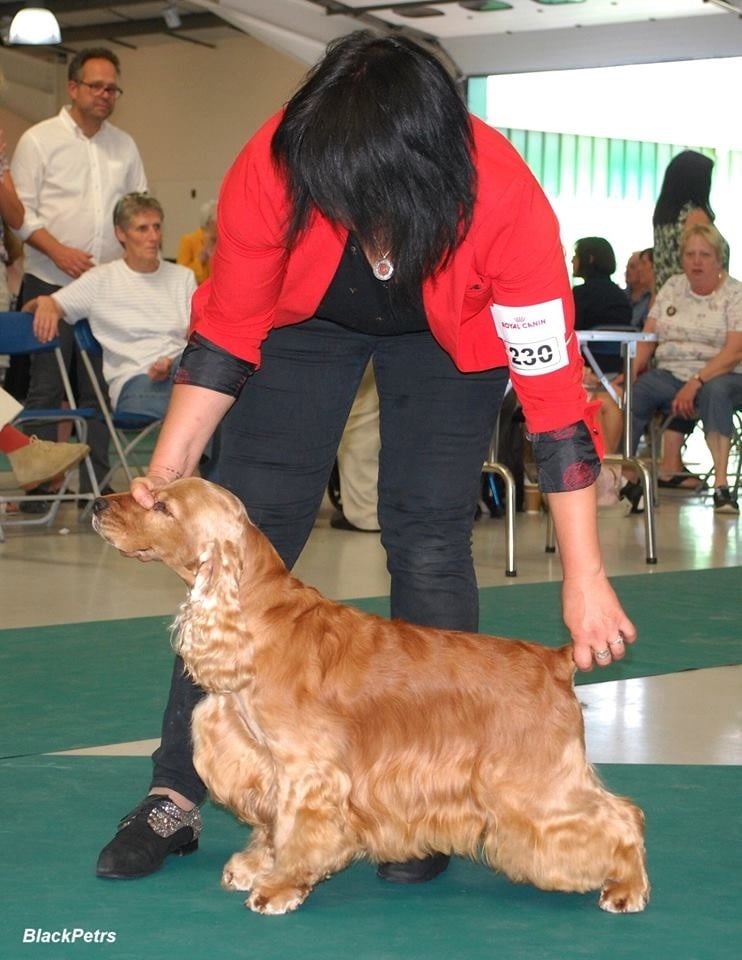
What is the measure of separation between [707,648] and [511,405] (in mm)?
3090

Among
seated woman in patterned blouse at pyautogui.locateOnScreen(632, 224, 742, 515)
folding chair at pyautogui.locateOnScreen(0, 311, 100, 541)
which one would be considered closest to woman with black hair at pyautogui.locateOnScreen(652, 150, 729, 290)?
seated woman in patterned blouse at pyautogui.locateOnScreen(632, 224, 742, 515)

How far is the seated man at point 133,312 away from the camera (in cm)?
633

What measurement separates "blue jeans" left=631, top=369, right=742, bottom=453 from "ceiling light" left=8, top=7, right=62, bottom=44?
5.96 metres

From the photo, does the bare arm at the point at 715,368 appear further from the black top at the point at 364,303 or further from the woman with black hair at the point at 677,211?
the black top at the point at 364,303

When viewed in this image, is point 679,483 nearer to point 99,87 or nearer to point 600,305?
point 600,305

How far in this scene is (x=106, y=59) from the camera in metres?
6.61

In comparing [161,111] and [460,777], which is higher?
[161,111]

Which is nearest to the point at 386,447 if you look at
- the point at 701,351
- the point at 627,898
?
the point at 627,898

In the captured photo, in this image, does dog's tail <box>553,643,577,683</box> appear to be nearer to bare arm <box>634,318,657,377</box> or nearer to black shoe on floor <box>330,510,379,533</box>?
black shoe on floor <box>330,510,379,533</box>

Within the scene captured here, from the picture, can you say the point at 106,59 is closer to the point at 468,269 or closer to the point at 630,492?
the point at 630,492

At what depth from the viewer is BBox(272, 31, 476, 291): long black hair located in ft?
5.72

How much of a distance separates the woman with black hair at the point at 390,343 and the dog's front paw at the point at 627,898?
12.0 inches

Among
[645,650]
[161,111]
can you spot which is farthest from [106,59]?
[161,111]

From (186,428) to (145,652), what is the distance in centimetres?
174
